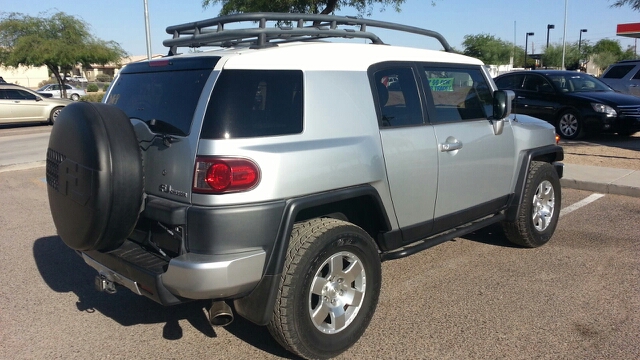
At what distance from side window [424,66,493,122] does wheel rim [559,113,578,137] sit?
28.7 ft

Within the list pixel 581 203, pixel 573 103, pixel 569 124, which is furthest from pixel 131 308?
pixel 569 124

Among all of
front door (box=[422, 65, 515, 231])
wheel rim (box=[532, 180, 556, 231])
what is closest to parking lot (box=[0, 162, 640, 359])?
wheel rim (box=[532, 180, 556, 231])

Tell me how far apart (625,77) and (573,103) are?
5.17m

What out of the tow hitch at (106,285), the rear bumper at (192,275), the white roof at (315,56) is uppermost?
the white roof at (315,56)

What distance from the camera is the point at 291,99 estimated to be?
10.9 ft

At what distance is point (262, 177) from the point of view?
9.95 ft

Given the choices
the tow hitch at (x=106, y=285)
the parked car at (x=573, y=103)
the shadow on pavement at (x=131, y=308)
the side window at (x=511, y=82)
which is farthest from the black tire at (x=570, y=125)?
the tow hitch at (x=106, y=285)

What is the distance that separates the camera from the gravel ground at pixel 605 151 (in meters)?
9.96

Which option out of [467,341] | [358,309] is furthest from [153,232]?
[467,341]

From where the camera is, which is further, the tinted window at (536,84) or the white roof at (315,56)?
the tinted window at (536,84)

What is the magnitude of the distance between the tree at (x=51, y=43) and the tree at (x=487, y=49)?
3813 centimetres

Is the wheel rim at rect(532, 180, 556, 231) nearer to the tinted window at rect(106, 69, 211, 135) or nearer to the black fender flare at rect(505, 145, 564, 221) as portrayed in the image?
the black fender flare at rect(505, 145, 564, 221)

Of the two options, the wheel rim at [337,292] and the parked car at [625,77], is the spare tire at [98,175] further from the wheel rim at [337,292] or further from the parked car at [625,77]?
the parked car at [625,77]

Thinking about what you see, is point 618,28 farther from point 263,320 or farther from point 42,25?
point 263,320
